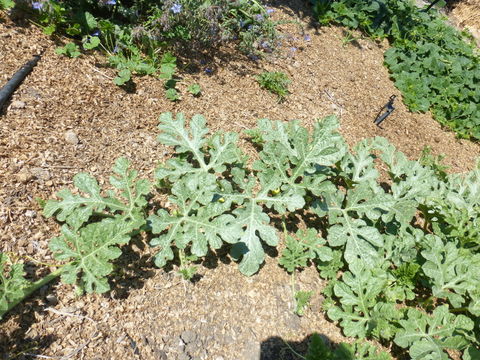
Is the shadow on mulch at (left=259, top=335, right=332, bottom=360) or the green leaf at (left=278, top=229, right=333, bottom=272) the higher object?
the green leaf at (left=278, top=229, right=333, bottom=272)

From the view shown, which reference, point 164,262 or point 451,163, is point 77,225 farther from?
point 451,163

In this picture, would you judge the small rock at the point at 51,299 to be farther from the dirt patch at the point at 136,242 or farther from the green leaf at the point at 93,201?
the green leaf at the point at 93,201

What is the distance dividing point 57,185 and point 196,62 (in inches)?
84.0

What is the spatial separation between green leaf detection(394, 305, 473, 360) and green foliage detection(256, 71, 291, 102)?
2551 millimetres

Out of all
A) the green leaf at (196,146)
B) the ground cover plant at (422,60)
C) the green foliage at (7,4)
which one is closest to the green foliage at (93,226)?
the green leaf at (196,146)

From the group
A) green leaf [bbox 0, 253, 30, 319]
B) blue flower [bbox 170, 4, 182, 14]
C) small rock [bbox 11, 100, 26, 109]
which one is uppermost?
blue flower [bbox 170, 4, 182, 14]

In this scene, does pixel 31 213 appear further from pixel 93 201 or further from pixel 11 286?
pixel 11 286

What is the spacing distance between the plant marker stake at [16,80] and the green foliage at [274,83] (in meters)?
2.24

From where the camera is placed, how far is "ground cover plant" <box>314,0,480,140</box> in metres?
5.50

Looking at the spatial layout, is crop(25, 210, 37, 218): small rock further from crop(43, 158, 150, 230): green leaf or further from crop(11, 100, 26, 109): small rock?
crop(11, 100, 26, 109): small rock

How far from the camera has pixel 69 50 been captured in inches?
132

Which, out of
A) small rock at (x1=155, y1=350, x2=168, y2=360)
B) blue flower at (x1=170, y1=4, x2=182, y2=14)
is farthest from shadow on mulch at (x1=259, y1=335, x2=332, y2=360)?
blue flower at (x1=170, y1=4, x2=182, y2=14)

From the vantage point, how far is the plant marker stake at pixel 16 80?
283cm

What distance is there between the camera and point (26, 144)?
2.72 meters
